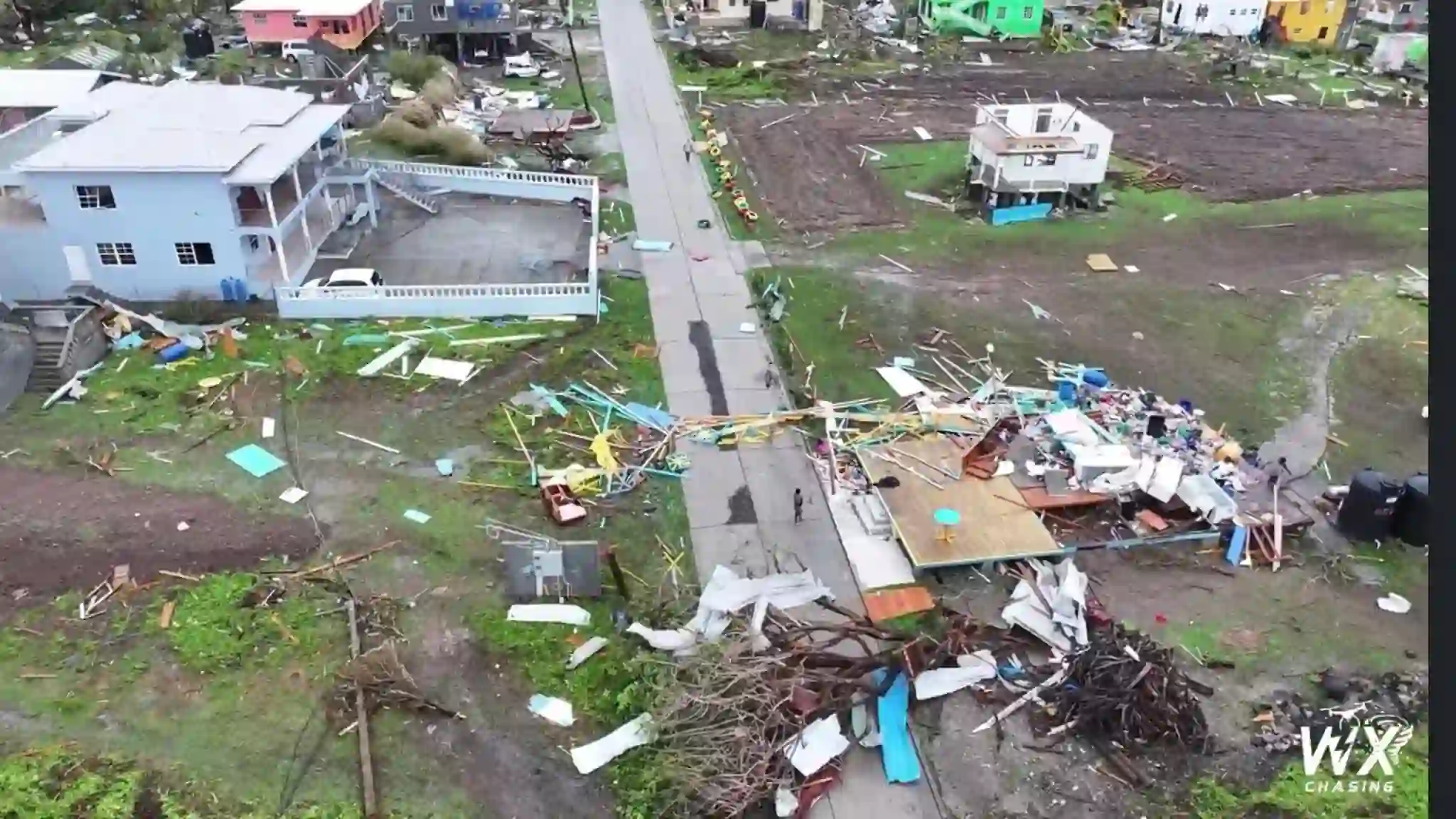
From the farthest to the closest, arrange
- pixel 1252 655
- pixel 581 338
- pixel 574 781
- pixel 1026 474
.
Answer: pixel 581 338, pixel 1026 474, pixel 1252 655, pixel 574 781

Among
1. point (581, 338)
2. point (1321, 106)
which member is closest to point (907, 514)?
point (581, 338)

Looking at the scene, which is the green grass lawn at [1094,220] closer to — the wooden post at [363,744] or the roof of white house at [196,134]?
the roof of white house at [196,134]

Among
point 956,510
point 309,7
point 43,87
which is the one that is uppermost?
point 309,7

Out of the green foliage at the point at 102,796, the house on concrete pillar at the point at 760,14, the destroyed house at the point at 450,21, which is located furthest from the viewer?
the house on concrete pillar at the point at 760,14

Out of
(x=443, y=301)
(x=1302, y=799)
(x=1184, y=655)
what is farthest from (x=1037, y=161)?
(x=1302, y=799)

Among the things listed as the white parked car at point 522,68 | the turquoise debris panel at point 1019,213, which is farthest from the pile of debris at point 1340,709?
the white parked car at point 522,68

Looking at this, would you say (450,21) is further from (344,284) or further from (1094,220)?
(1094,220)

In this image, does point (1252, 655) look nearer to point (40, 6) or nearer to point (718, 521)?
point (718, 521)
